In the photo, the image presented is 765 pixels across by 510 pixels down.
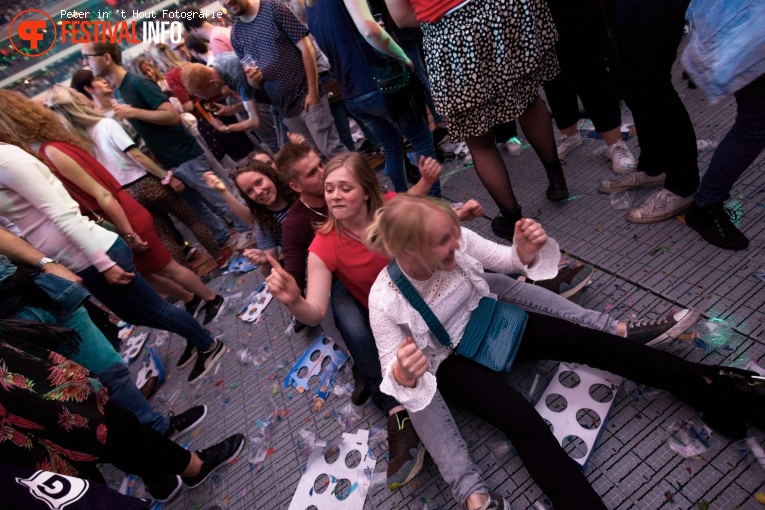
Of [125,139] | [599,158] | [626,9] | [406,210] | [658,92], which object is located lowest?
[599,158]

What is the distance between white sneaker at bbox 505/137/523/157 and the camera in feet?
10.1

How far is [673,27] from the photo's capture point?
61.3 inches

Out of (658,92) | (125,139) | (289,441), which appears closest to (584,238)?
(658,92)

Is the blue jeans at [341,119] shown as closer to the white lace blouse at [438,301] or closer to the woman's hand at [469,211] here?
the woman's hand at [469,211]

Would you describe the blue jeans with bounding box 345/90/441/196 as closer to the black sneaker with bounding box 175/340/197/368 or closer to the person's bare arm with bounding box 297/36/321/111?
the person's bare arm with bounding box 297/36/321/111

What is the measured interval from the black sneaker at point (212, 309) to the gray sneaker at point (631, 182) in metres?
2.88

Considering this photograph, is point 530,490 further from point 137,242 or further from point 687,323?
point 137,242

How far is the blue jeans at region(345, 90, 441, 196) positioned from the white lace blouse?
3.93 ft

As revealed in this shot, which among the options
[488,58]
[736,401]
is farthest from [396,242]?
[736,401]

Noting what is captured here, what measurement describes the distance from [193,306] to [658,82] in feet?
11.0

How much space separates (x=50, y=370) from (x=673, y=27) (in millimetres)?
2536

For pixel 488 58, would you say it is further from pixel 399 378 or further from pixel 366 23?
pixel 399 378

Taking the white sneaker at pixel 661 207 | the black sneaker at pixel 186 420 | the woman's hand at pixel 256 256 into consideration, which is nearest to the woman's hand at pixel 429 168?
the woman's hand at pixel 256 256

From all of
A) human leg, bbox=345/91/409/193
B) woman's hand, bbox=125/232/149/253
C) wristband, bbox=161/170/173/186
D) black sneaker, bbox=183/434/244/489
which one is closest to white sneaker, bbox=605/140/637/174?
human leg, bbox=345/91/409/193
